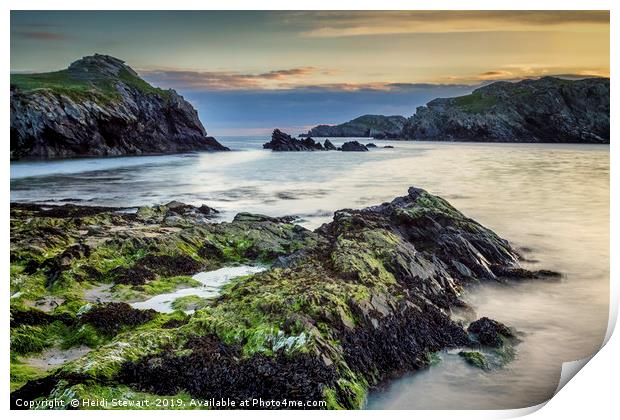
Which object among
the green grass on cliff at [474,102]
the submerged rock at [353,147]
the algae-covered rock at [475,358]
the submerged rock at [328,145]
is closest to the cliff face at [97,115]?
the submerged rock at [328,145]

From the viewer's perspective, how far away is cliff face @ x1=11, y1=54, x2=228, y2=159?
27.0 ft

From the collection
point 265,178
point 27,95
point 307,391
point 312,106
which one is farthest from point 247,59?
point 307,391

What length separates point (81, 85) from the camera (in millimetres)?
9023

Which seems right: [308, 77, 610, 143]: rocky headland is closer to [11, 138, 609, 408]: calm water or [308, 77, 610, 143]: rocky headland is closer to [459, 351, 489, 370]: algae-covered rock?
[11, 138, 609, 408]: calm water

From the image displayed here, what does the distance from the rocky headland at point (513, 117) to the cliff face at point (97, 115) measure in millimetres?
2510

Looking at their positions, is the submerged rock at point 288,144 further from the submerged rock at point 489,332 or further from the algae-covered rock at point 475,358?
the algae-covered rock at point 475,358

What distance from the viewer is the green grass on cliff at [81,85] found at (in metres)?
8.12

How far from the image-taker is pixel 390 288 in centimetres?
707

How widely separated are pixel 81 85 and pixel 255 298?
492cm

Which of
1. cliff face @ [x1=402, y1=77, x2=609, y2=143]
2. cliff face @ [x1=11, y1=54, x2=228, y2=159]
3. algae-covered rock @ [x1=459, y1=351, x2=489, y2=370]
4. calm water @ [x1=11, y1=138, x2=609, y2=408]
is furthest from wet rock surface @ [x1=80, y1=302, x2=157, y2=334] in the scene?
cliff face @ [x1=402, y1=77, x2=609, y2=143]

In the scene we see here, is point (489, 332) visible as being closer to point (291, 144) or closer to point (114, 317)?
point (114, 317)

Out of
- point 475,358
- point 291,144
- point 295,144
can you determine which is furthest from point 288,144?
point 475,358

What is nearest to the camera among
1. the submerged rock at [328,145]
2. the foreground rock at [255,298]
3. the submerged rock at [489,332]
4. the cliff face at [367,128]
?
the foreground rock at [255,298]

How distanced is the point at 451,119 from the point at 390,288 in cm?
382
